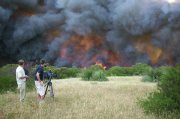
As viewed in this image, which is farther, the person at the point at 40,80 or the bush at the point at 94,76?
the bush at the point at 94,76

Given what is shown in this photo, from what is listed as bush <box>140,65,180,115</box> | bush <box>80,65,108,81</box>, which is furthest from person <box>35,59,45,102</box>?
bush <box>80,65,108,81</box>

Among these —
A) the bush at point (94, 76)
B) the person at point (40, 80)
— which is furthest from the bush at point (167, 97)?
the bush at point (94, 76)

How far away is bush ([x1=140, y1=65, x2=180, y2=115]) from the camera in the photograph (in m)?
13.3

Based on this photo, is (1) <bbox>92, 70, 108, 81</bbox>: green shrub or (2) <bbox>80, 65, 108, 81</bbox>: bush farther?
(2) <bbox>80, 65, 108, 81</bbox>: bush

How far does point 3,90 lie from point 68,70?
33.6 m

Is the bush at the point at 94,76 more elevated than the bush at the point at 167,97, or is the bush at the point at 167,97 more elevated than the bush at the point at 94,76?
the bush at the point at 94,76

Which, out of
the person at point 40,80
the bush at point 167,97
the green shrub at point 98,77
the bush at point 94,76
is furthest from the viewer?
the bush at point 94,76

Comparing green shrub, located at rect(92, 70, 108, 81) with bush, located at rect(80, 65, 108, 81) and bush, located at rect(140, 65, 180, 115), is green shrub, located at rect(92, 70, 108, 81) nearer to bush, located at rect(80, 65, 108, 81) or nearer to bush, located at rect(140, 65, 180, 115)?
bush, located at rect(80, 65, 108, 81)

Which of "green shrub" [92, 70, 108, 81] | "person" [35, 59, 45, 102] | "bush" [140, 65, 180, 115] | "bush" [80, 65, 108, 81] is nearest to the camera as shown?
"bush" [140, 65, 180, 115]

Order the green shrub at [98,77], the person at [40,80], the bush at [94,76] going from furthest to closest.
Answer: the bush at [94,76] → the green shrub at [98,77] → the person at [40,80]

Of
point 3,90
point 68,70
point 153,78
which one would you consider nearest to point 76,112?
point 3,90

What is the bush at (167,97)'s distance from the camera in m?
13.3

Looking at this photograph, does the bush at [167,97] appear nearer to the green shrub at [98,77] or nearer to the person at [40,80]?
the person at [40,80]

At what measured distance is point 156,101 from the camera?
1365 centimetres
